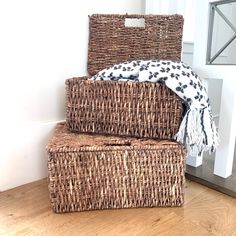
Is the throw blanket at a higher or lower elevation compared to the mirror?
lower

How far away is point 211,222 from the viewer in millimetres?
749

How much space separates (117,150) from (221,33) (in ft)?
2.26

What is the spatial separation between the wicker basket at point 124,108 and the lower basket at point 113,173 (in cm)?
5

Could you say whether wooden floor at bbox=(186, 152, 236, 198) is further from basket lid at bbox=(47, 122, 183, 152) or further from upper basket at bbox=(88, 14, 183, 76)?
upper basket at bbox=(88, 14, 183, 76)

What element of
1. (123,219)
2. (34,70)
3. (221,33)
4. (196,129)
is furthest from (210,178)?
(34,70)

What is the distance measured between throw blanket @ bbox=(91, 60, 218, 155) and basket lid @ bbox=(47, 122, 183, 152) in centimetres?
6

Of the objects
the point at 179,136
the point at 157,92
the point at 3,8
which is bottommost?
the point at 179,136

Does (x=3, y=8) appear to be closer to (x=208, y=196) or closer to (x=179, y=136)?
(x=179, y=136)

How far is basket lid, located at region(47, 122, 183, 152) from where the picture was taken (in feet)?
2.48

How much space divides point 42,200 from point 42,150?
216 mm

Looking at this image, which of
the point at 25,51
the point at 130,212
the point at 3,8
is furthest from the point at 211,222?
the point at 3,8

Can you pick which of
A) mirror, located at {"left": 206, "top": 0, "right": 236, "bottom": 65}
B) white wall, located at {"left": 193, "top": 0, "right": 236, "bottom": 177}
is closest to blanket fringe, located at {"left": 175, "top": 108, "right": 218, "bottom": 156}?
white wall, located at {"left": 193, "top": 0, "right": 236, "bottom": 177}

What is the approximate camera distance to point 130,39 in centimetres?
107

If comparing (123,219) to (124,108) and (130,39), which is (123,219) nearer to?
(124,108)
